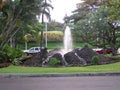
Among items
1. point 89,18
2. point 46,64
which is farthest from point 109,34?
point 46,64

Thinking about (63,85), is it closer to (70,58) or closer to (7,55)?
(70,58)

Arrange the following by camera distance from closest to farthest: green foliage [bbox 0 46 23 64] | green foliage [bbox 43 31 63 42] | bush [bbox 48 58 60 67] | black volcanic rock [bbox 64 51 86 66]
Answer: bush [bbox 48 58 60 67], black volcanic rock [bbox 64 51 86 66], green foliage [bbox 0 46 23 64], green foliage [bbox 43 31 63 42]

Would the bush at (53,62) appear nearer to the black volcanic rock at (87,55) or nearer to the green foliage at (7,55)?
the black volcanic rock at (87,55)

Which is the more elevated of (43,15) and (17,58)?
(43,15)

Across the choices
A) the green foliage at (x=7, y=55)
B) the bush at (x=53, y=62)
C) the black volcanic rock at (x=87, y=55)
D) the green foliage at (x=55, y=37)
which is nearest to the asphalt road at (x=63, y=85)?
the bush at (x=53, y=62)

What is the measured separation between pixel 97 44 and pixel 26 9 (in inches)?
603

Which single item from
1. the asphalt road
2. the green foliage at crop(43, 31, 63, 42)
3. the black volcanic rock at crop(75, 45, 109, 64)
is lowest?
the asphalt road

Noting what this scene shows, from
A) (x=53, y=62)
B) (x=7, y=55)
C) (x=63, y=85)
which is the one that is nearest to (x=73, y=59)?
(x=53, y=62)

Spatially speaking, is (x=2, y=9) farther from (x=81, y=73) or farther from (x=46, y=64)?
(x=81, y=73)

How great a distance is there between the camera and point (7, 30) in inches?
1323

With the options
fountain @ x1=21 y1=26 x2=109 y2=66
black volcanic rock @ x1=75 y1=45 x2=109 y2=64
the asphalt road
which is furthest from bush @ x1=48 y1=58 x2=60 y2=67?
the asphalt road

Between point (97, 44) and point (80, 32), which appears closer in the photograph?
point (80, 32)

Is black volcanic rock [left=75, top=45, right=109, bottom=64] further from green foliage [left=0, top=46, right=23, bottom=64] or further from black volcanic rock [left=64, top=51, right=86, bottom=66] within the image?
green foliage [left=0, top=46, right=23, bottom=64]

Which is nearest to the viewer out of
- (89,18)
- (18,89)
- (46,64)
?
(18,89)
